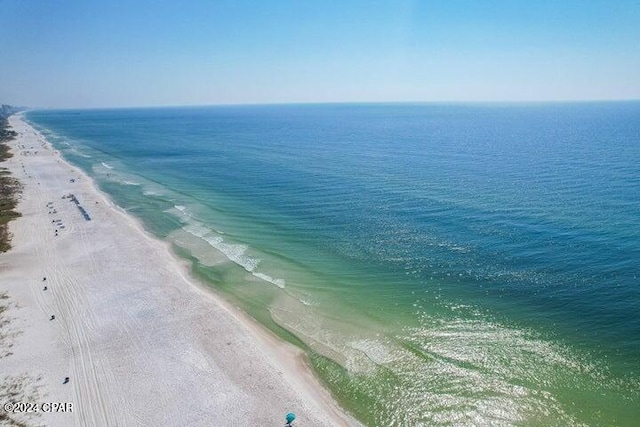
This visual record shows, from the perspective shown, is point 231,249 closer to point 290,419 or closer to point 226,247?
point 226,247

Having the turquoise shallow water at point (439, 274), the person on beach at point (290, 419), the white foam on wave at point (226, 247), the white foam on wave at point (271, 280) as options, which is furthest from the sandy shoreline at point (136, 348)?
the white foam on wave at point (271, 280)

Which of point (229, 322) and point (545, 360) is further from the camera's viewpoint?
point (229, 322)

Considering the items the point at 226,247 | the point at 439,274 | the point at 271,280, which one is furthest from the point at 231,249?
the point at 439,274

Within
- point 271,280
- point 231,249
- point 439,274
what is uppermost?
point 439,274

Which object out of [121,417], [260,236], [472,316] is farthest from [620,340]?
[260,236]

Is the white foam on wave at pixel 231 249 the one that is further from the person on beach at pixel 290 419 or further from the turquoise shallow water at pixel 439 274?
the person on beach at pixel 290 419

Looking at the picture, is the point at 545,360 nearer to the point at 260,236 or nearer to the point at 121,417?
the point at 121,417

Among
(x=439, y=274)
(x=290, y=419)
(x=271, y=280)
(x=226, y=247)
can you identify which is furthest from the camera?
(x=226, y=247)
